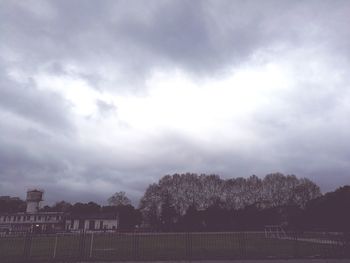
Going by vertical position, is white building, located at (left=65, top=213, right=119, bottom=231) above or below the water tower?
below

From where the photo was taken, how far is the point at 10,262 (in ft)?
73.6

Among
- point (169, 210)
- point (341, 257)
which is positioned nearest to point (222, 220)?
point (169, 210)

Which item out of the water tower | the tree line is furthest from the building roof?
the water tower

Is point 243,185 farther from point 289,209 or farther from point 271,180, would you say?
point 289,209

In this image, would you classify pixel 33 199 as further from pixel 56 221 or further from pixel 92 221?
pixel 92 221

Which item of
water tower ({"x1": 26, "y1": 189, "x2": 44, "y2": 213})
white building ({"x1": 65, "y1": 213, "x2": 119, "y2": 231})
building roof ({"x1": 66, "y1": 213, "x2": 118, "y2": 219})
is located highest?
water tower ({"x1": 26, "y1": 189, "x2": 44, "y2": 213})

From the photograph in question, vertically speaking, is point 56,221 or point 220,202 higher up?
point 220,202

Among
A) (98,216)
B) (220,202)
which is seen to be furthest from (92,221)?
(220,202)

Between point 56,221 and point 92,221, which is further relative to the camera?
point 56,221

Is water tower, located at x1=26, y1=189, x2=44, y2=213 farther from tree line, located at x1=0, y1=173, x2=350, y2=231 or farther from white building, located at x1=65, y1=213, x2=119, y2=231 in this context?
tree line, located at x1=0, y1=173, x2=350, y2=231

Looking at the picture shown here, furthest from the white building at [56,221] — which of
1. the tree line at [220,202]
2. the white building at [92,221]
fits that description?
the tree line at [220,202]

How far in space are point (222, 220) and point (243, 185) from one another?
25.1 metres

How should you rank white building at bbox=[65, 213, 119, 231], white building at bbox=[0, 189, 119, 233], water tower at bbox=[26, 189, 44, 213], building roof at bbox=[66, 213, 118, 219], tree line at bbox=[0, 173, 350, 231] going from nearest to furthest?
tree line at bbox=[0, 173, 350, 231] < white building at bbox=[65, 213, 119, 231] < white building at bbox=[0, 189, 119, 233] < building roof at bbox=[66, 213, 118, 219] < water tower at bbox=[26, 189, 44, 213]

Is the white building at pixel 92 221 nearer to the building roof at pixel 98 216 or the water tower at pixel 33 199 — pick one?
the building roof at pixel 98 216
